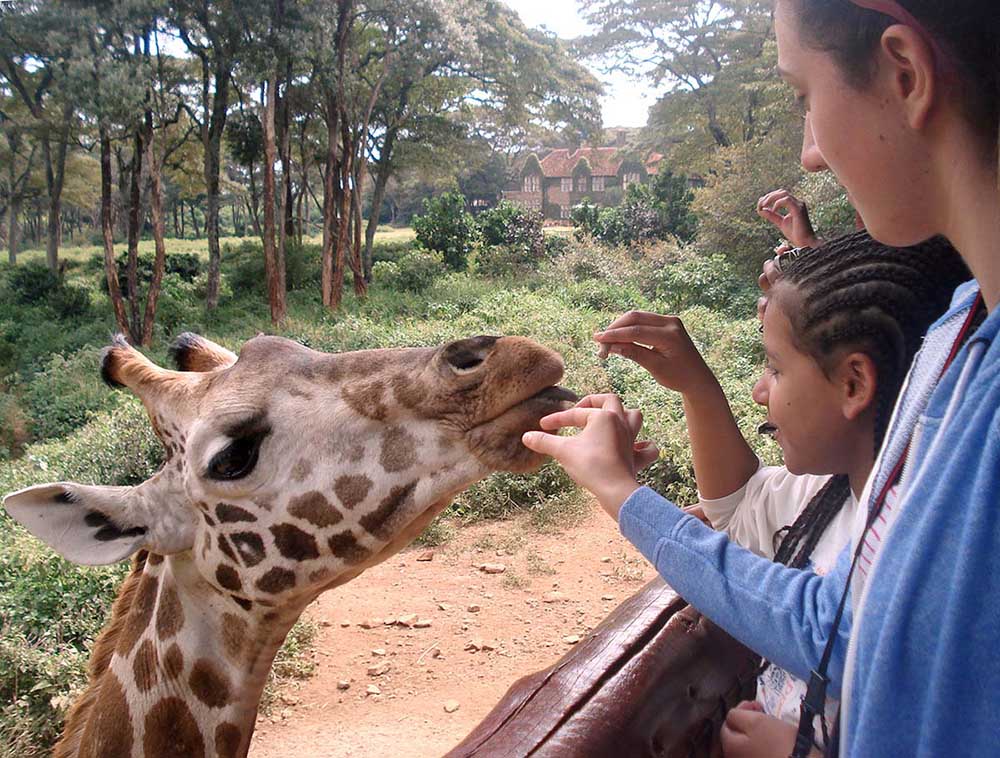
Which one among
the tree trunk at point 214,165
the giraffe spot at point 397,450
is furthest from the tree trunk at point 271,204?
the giraffe spot at point 397,450

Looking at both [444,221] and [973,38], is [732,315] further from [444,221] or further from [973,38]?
[973,38]

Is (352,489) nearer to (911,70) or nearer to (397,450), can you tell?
(397,450)

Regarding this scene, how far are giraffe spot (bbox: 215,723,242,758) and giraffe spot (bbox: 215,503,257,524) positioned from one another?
56cm

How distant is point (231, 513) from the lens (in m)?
1.92

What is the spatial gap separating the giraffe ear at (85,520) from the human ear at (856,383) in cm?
168

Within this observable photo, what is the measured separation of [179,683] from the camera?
1.96 meters

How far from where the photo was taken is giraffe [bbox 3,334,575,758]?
181cm

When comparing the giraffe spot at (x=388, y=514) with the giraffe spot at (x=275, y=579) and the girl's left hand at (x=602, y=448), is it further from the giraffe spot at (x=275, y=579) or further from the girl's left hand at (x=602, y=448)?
the girl's left hand at (x=602, y=448)

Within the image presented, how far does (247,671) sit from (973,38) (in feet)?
6.67

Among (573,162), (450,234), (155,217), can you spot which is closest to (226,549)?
(155,217)

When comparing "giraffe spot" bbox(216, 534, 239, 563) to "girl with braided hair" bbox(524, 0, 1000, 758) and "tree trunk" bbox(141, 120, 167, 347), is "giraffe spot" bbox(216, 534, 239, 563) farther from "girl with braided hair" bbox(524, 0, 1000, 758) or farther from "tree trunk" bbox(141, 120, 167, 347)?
"tree trunk" bbox(141, 120, 167, 347)

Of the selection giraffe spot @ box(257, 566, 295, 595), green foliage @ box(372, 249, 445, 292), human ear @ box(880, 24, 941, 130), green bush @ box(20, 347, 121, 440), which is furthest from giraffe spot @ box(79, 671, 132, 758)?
green foliage @ box(372, 249, 445, 292)

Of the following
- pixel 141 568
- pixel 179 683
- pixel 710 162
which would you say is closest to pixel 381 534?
pixel 179 683

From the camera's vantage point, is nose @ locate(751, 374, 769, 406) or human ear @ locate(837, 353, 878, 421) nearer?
human ear @ locate(837, 353, 878, 421)
